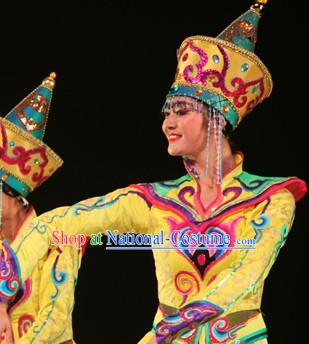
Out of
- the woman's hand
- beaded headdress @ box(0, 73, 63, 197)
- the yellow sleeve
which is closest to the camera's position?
the woman's hand

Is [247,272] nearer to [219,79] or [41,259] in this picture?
[219,79]

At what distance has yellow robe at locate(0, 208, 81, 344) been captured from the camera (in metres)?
3.92

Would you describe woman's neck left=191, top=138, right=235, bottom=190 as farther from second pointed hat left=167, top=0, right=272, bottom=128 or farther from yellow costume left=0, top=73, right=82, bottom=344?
yellow costume left=0, top=73, right=82, bottom=344

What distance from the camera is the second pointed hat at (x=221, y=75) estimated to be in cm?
367

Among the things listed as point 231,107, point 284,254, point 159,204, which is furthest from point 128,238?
point 284,254

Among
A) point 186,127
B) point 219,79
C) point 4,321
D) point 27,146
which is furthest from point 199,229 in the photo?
point 27,146

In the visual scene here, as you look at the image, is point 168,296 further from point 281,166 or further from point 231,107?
point 281,166

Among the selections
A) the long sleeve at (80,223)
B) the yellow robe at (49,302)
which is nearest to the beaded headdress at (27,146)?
the yellow robe at (49,302)

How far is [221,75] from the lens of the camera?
3.68 m

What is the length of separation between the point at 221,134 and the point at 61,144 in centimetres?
133

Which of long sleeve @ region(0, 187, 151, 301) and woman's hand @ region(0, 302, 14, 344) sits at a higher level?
long sleeve @ region(0, 187, 151, 301)

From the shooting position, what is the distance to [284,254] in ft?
14.5

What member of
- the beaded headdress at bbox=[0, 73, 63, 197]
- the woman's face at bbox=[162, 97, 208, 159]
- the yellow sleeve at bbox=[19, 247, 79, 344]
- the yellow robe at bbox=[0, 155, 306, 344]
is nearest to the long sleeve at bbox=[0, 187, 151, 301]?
the yellow robe at bbox=[0, 155, 306, 344]

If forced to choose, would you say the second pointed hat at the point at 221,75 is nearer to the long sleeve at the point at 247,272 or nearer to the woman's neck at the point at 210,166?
the woman's neck at the point at 210,166
